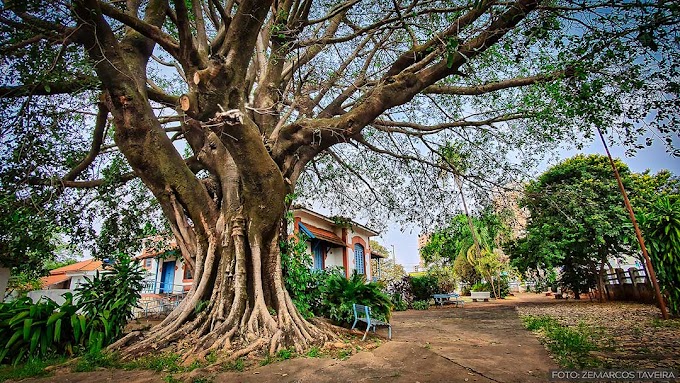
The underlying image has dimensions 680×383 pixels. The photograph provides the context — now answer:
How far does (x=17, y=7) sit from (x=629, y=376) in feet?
24.9

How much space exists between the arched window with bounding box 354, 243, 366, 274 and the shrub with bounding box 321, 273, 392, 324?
10.8 meters

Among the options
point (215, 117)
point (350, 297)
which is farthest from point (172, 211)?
point (350, 297)

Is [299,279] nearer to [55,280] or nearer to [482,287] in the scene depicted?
[482,287]

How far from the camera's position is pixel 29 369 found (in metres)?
4.33

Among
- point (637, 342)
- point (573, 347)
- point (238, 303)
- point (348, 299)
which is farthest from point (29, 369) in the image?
point (637, 342)

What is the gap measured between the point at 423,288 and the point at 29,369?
56.3 ft

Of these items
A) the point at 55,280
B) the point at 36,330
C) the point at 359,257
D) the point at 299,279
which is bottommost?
the point at 36,330

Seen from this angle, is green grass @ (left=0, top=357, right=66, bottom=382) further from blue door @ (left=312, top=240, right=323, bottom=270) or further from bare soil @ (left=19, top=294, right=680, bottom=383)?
blue door @ (left=312, top=240, right=323, bottom=270)

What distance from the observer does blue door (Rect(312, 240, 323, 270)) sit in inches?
616

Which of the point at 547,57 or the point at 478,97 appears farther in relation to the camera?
the point at 478,97

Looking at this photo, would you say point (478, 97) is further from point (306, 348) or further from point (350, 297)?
point (306, 348)

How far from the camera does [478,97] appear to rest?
8.59 m

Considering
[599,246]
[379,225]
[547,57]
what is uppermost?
[547,57]

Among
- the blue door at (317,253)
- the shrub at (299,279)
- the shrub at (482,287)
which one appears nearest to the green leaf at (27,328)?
the shrub at (299,279)
